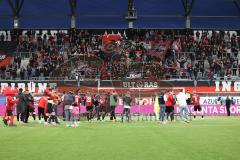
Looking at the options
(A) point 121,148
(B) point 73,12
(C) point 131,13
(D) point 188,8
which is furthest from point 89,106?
(D) point 188,8

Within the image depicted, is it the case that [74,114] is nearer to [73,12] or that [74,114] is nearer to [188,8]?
[73,12]

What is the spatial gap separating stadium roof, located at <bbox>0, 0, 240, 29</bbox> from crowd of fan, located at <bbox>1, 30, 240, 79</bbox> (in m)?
1.90

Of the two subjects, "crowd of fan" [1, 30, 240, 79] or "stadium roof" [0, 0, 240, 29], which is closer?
"crowd of fan" [1, 30, 240, 79]

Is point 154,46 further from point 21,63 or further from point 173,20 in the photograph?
point 21,63

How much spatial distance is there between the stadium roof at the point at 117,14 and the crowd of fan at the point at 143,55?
190 centimetres

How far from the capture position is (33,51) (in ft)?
181

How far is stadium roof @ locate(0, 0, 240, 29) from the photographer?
5922 centimetres

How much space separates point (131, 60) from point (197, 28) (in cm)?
1232

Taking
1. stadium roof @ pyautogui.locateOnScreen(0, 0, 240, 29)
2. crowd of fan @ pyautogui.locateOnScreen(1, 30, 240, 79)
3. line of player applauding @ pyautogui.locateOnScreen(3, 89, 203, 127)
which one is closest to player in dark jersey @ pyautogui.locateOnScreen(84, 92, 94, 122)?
line of player applauding @ pyautogui.locateOnScreen(3, 89, 203, 127)

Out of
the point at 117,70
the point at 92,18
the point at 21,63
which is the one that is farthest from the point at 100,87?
the point at 92,18

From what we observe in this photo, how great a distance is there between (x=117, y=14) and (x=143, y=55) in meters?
8.11

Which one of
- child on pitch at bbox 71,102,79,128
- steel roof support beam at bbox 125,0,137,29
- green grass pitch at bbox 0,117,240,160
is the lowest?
green grass pitch at bbox 0,117,240,160

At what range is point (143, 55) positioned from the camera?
54.3 meters

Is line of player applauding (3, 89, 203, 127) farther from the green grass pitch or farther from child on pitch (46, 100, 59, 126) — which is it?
the green grass pitch
